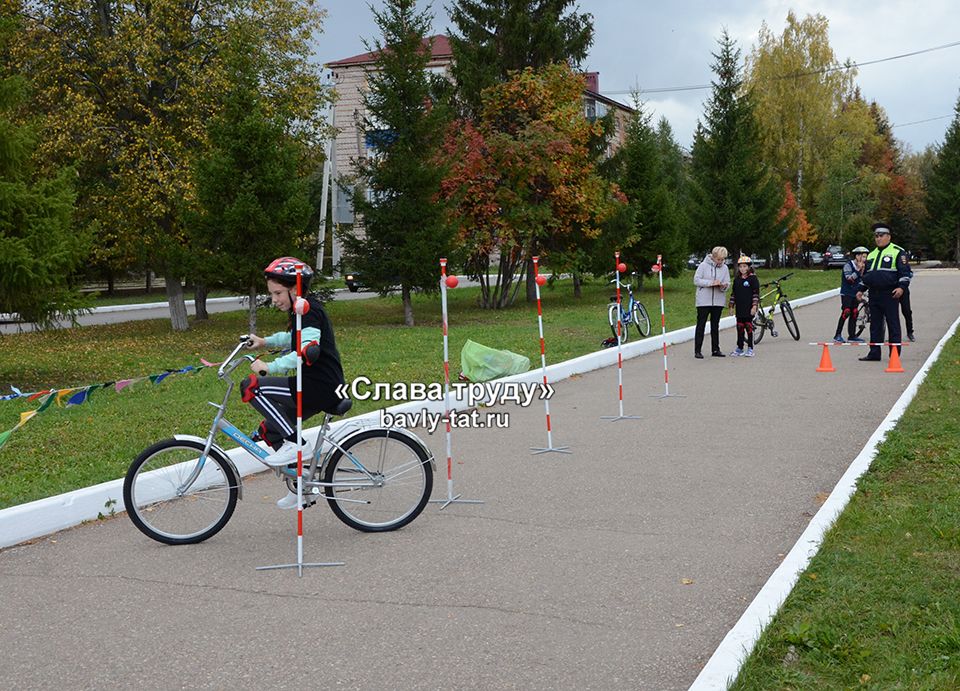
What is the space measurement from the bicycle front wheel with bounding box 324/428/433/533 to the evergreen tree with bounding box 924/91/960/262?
6924cm

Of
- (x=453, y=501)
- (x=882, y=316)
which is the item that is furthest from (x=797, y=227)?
(x=453, y=501)

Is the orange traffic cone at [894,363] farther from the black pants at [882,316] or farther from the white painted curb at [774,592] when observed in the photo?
the white painted curb at [774,592]

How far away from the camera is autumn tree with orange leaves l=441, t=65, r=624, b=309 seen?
28.9m

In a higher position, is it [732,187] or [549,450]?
[732,187]

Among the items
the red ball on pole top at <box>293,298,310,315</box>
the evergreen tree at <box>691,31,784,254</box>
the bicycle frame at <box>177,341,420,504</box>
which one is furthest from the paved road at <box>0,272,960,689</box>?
the evergreen tree at <box>691,31,784,254</box>

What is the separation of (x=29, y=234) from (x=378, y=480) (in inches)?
351

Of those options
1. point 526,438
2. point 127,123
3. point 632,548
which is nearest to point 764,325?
point 526,438

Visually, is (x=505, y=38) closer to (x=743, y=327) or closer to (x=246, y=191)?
(x=246, y=191)

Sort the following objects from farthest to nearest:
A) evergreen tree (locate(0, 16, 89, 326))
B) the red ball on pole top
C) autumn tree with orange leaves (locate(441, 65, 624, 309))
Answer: autumn tree with orange leaves (locate(441, 65, 624, 309)) → evergreen tree (locate(0, 16, 89, 326)) → the red ball on pole top

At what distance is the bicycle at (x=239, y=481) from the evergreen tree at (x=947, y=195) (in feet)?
227

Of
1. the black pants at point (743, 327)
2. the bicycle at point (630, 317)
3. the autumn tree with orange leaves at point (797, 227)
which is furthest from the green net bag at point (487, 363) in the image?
the autumn tree with orange leaves at point (797, 227)

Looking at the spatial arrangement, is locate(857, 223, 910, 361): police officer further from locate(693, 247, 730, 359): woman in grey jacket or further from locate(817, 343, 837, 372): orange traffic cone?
locate(693, 247, 730, 359): woman in grey jacket

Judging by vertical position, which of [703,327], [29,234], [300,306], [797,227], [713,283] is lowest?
[703,327]

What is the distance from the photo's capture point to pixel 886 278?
15477 mm
